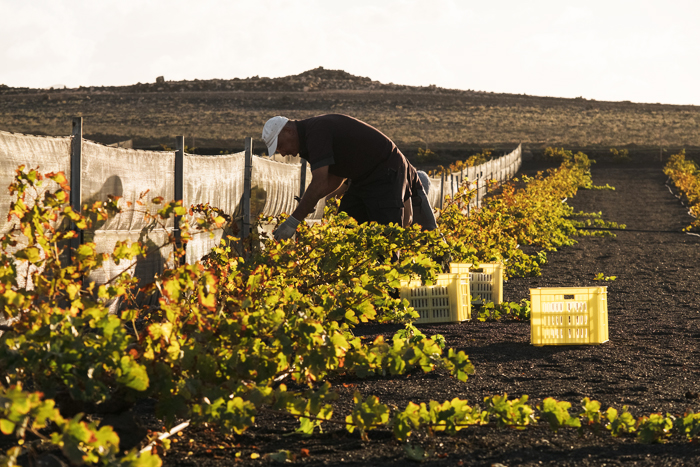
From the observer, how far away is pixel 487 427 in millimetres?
3113

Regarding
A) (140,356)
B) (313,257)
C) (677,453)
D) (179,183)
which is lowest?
(677,453)

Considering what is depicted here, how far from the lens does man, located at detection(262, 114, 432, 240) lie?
4.97m

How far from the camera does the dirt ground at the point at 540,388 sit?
2758 millimetres

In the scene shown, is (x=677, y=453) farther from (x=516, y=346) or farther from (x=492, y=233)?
(x=492, y=233)

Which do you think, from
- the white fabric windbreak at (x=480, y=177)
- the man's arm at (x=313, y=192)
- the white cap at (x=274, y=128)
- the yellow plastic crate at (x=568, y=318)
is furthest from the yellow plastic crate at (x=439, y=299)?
the white fabric windbreak at (x=480, y=177)

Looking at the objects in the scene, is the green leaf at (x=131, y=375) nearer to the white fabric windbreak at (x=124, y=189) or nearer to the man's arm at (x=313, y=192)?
the man's arm at (x=313, y=192)

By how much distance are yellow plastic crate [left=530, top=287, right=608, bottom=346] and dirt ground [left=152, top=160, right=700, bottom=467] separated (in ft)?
0.27

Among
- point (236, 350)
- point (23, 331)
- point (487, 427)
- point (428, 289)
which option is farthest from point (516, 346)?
point (23, 331)

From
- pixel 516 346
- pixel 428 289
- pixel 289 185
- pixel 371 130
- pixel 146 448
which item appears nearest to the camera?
pixel 146 448

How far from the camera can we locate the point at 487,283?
6.71 metres

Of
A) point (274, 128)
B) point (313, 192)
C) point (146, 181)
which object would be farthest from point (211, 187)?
point (313, 192)

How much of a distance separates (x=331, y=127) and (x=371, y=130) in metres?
0.32

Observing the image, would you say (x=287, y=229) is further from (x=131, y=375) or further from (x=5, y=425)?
(x=5, y=425)

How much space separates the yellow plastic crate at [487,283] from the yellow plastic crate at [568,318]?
61.3 inches
